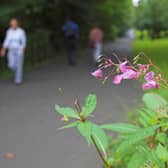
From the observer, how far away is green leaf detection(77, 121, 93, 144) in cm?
237

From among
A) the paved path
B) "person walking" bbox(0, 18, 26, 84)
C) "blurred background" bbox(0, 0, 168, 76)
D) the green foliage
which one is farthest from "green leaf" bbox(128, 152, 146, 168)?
"blurred background" bbox(0, 0, 168, 76)

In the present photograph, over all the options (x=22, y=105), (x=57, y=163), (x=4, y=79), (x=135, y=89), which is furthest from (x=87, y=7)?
(x=57, y=163)

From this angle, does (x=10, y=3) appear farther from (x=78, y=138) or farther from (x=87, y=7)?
(x=87, y=7)

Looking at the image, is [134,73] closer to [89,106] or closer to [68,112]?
[89,106]

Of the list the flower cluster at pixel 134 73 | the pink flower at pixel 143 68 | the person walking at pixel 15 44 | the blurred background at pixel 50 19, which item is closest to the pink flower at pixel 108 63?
the flower cluster at pixel 134 73

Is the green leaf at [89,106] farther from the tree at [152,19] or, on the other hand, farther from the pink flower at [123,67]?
the tree at [152,19]

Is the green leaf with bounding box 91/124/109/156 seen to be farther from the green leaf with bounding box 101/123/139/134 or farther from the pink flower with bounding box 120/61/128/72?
the pink flower with bounding box 120/61/128/72

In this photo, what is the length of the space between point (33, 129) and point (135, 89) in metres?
5.54

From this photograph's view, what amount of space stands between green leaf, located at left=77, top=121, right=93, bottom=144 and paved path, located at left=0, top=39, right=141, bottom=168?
3.63 meters

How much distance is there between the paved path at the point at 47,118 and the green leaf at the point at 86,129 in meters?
3.63

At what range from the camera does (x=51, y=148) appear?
6.94 meters

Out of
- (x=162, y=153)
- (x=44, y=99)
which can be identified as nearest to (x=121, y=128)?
(x=162, y=153)

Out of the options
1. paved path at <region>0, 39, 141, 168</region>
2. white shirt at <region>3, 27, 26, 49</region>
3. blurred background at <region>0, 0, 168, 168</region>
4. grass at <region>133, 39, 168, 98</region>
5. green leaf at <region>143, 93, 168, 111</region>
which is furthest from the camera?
grass at <region>133, 39, 168, 98</region>

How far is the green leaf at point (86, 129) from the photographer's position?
2.37 metres
